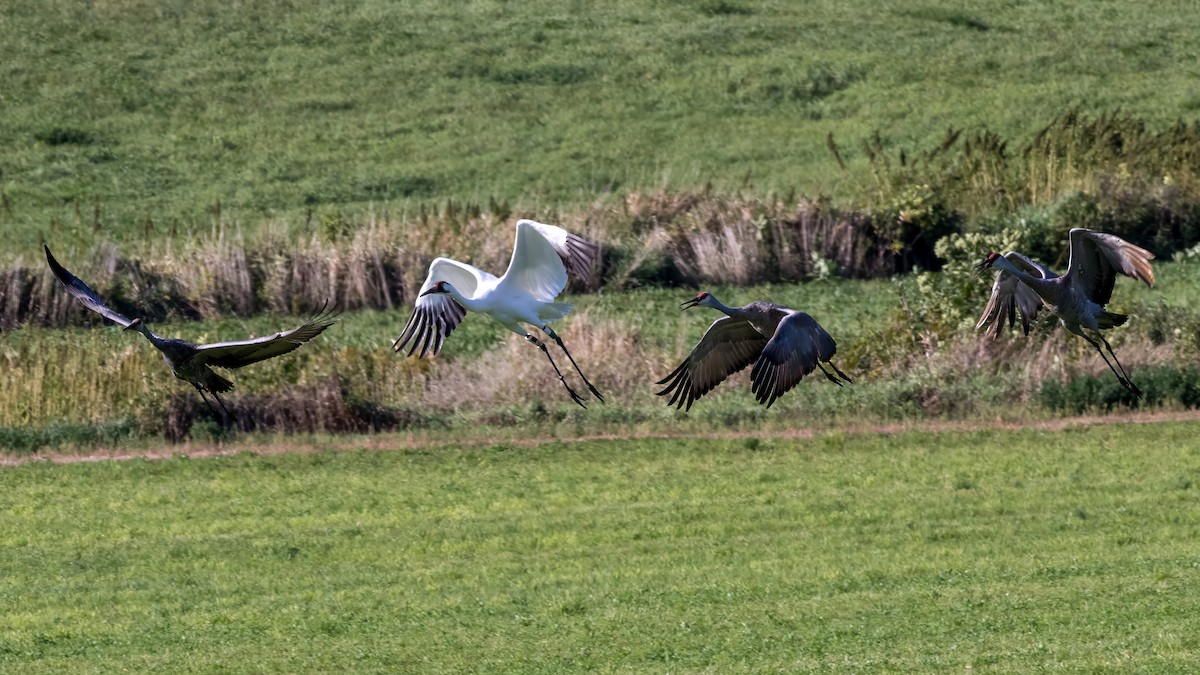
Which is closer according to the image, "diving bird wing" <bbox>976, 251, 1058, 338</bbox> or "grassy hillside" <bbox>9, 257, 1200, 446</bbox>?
"diving bird wing" <bbox>976, 251, 1058, 338</bbox>

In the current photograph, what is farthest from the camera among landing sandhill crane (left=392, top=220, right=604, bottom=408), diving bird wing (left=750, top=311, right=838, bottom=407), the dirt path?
the dirt path

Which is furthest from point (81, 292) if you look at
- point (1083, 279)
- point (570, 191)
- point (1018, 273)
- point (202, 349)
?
point (570, 191)

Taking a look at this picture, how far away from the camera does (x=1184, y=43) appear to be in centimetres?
5691

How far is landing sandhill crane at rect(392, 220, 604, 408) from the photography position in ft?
49.5

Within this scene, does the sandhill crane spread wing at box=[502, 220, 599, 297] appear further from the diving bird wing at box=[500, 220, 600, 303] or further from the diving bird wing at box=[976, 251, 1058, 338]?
the diving bird wing at box=[976, 251, 1058, 338]

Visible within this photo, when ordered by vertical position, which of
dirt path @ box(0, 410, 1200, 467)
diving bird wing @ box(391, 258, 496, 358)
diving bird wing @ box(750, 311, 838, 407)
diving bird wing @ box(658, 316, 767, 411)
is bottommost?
dirt path @ box(0, 410, 1200, 467)

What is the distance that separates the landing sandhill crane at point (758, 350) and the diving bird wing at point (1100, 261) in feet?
5.79

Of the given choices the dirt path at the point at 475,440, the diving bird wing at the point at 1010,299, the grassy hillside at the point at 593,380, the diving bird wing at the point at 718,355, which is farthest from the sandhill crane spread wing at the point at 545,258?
the grassy hillside at the point at 593,380

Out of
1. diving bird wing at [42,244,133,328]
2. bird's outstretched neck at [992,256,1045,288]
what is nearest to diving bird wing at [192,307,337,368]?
diving bird wing at [42,244,133,328]

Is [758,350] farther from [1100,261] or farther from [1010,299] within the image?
[1100,261]

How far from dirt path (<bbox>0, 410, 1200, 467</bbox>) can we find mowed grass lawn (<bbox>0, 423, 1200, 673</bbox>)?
1.08 feet

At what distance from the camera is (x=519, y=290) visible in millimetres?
15539

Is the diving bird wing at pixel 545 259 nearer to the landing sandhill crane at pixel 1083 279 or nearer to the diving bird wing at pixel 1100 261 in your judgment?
the landing sandhill crane at pixel 1083 279

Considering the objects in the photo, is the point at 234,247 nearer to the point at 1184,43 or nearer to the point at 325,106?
the point at 325,106
